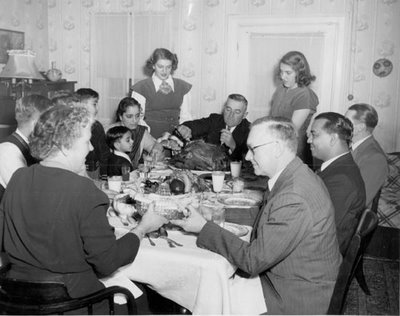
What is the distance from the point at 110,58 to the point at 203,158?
305 cm

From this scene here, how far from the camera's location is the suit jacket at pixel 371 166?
109 inches

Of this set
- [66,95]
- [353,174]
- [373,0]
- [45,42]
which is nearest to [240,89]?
[373,0]

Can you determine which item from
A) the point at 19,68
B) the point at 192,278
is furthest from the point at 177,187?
the point at 19,68

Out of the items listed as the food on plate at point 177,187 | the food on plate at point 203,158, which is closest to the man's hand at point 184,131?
the food on plate at point 203,158

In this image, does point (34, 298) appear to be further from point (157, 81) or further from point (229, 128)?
point (157, 81)

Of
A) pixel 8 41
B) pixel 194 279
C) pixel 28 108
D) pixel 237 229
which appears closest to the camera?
pixel 194 279

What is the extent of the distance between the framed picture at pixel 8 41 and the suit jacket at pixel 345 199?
3913mm

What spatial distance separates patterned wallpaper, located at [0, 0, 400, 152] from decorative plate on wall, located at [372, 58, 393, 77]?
37mm

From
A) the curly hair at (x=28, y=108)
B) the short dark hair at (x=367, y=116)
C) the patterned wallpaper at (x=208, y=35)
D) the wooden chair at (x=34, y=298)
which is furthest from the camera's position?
the patterned wallpaper at (x=208, y=35)

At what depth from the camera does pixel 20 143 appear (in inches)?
85.5

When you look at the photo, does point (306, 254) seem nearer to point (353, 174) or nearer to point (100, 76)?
point (353, 174)

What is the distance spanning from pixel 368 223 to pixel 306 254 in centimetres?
24

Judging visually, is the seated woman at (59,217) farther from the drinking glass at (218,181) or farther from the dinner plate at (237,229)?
the drinking glass at (218,181)

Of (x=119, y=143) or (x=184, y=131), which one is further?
(x=184, y=131)
